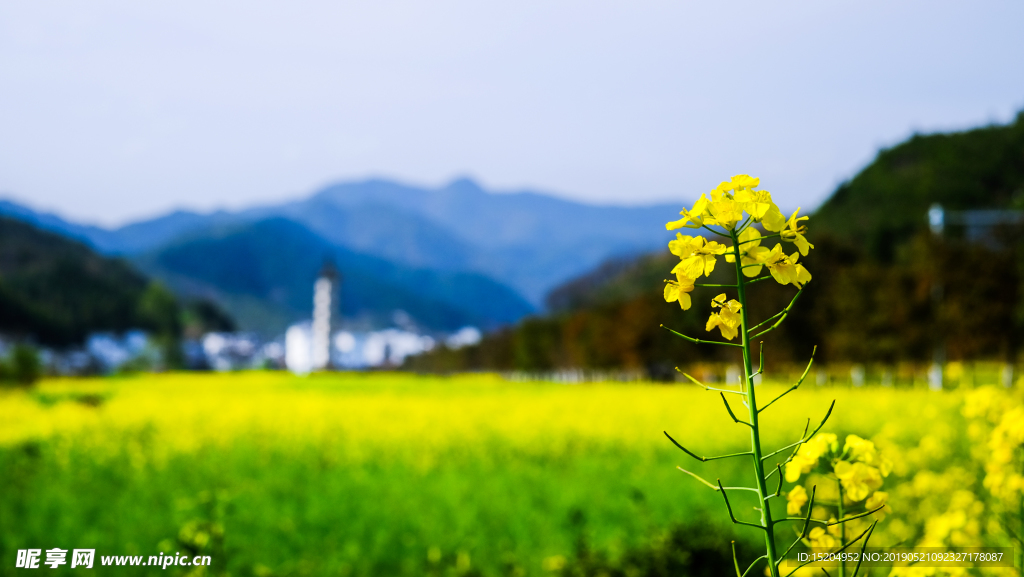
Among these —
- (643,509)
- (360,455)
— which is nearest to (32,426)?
(360,455)

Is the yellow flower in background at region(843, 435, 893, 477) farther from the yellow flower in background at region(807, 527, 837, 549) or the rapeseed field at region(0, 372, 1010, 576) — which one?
the rapeseed field at region(0, 372, 1010, 576)

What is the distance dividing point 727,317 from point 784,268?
11cm

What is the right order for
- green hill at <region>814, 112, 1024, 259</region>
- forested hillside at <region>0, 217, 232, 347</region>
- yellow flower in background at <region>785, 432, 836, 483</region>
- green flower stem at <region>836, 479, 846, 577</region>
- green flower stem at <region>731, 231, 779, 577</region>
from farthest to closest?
forested hillside at <region>0, 217, 232, 347</region> < green hill at <region>814, 112, 1024, 259</region> < green flower stem at <region>836, 479, 846, 577</region> < yellow flower in background at <region>785, 432, 836, 483</region> < green flower stem at <region>731, 231, 779, 577</region>

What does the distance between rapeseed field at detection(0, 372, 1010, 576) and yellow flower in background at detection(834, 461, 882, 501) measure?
884 mm

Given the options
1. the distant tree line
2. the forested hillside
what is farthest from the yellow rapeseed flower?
the forested hillside

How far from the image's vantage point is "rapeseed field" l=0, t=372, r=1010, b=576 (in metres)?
5.12

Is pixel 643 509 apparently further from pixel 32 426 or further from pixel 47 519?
pixel 32 426

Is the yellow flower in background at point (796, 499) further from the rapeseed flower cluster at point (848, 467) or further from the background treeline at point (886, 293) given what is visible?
the background treeline at point (886, 293)

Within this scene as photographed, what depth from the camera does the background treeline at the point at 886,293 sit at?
24.5m

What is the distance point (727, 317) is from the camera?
3.10ft

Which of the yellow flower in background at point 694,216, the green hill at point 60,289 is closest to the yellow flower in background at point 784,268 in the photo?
the yellow flower in background at point 694,216

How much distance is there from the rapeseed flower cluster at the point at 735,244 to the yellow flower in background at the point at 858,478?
0.53m

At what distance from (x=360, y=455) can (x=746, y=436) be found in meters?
6.41

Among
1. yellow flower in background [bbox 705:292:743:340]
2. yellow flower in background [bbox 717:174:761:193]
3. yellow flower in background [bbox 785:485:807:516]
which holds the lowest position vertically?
yellow flower in background [bbox 785:485:807:516]
